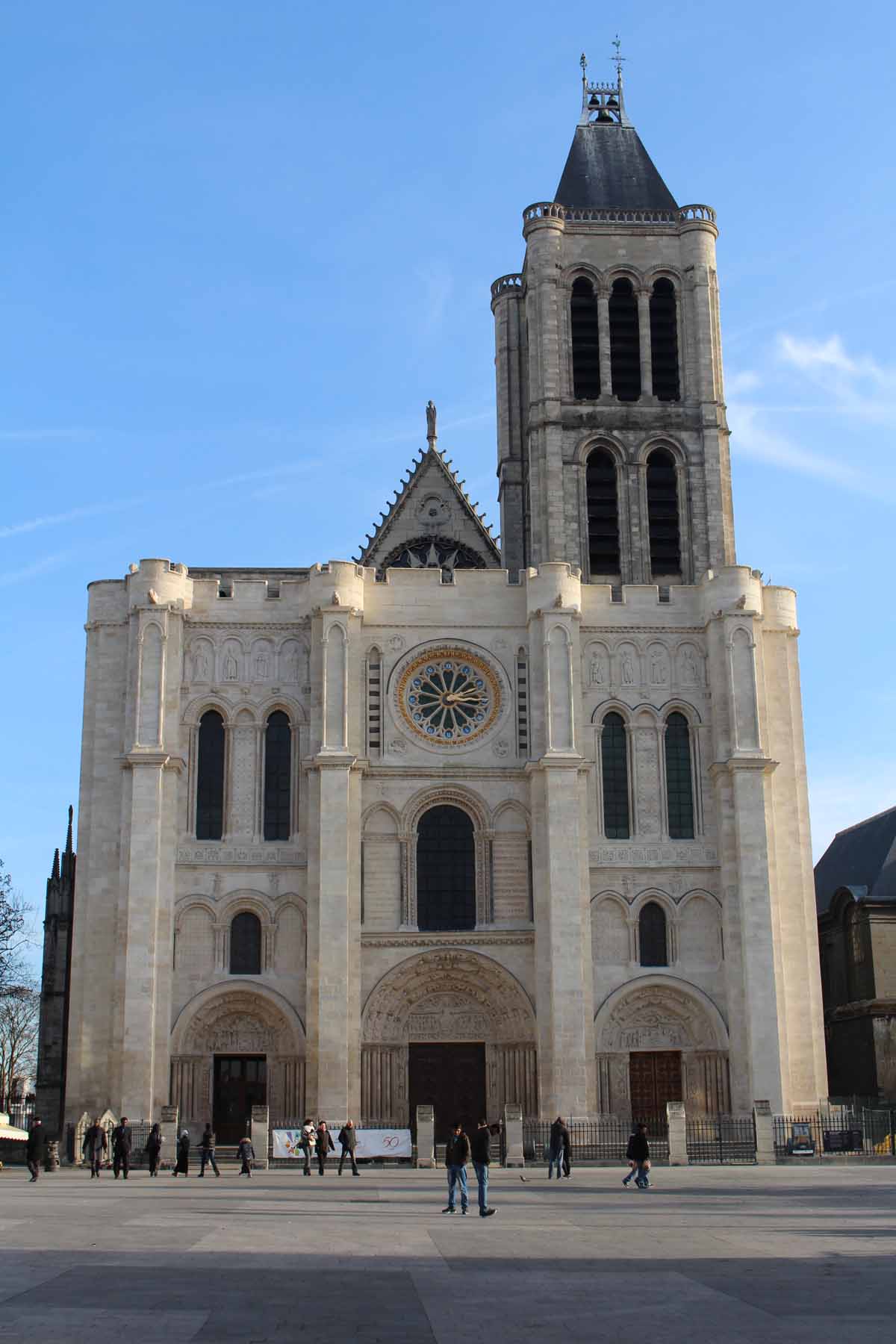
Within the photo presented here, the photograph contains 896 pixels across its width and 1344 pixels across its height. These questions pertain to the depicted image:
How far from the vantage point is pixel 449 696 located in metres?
39.9

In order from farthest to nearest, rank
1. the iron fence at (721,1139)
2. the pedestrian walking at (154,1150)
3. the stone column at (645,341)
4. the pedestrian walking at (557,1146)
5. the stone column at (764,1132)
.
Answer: the stone column at (645,341) → the iron fence at (721,1139) → the stone column at (764,1132) → the pedestrian walking at (154,1150) → the pedestrian walking at (557,1146)

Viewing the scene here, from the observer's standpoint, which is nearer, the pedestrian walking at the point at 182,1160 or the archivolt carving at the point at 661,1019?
the pedestrian walking at the point at 182,1160

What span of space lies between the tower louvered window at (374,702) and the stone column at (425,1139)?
9.68 meters

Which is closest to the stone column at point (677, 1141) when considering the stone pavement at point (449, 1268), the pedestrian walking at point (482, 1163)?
the stone pavement at point (449, 1268)

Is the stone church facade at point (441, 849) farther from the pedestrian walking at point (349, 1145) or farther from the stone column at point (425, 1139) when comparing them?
the pedestrian walking at point (349, 1145)

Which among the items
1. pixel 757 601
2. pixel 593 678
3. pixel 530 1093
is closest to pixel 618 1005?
pixel 530 1093

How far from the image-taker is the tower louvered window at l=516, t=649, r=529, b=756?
39.4 m

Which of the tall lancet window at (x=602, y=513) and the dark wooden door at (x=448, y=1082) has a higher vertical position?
the tall lancet window at (x=602, y=513)

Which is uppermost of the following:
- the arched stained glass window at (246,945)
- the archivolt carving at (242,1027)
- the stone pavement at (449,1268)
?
the arched stained glass window at (246,945)

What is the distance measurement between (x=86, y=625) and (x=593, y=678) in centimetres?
1293

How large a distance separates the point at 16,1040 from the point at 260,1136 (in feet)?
168

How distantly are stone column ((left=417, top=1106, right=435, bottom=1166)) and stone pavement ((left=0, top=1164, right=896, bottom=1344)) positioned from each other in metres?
8.40

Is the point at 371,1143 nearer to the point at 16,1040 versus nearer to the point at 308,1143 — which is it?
the point at 308,1143

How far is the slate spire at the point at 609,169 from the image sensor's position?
50344 millimetres
